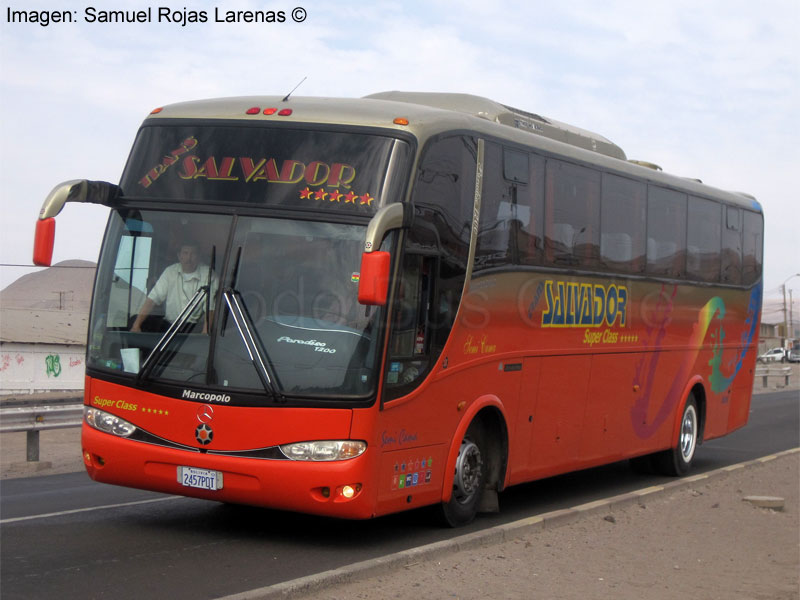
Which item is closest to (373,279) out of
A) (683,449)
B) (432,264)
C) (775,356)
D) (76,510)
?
(432,264)

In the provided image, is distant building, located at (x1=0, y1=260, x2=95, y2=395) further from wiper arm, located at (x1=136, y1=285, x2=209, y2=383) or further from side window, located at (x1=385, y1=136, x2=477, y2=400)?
wiper arm, located at (x1=136, y1=285, x2=209, y2=383)

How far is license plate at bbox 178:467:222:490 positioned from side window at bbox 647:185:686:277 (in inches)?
279

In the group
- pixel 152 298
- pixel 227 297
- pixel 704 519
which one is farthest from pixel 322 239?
pixel 704 519

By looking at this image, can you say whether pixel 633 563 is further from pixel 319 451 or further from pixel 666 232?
pixel 666 232

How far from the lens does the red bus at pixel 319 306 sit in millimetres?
8484

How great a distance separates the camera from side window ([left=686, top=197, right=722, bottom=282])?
15172 mm

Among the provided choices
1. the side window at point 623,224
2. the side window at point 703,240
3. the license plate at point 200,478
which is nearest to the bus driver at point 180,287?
the license plate at point 200,478

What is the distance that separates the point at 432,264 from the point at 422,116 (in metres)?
1.25

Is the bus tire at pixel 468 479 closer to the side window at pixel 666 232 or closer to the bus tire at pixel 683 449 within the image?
the side window at pixel 666 232

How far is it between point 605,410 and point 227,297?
19.6 ft

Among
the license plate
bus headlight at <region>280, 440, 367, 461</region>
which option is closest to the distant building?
the license plate

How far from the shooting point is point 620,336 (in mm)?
13266

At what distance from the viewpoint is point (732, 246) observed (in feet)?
54.7

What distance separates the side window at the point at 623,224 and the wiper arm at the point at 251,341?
5.32 m
